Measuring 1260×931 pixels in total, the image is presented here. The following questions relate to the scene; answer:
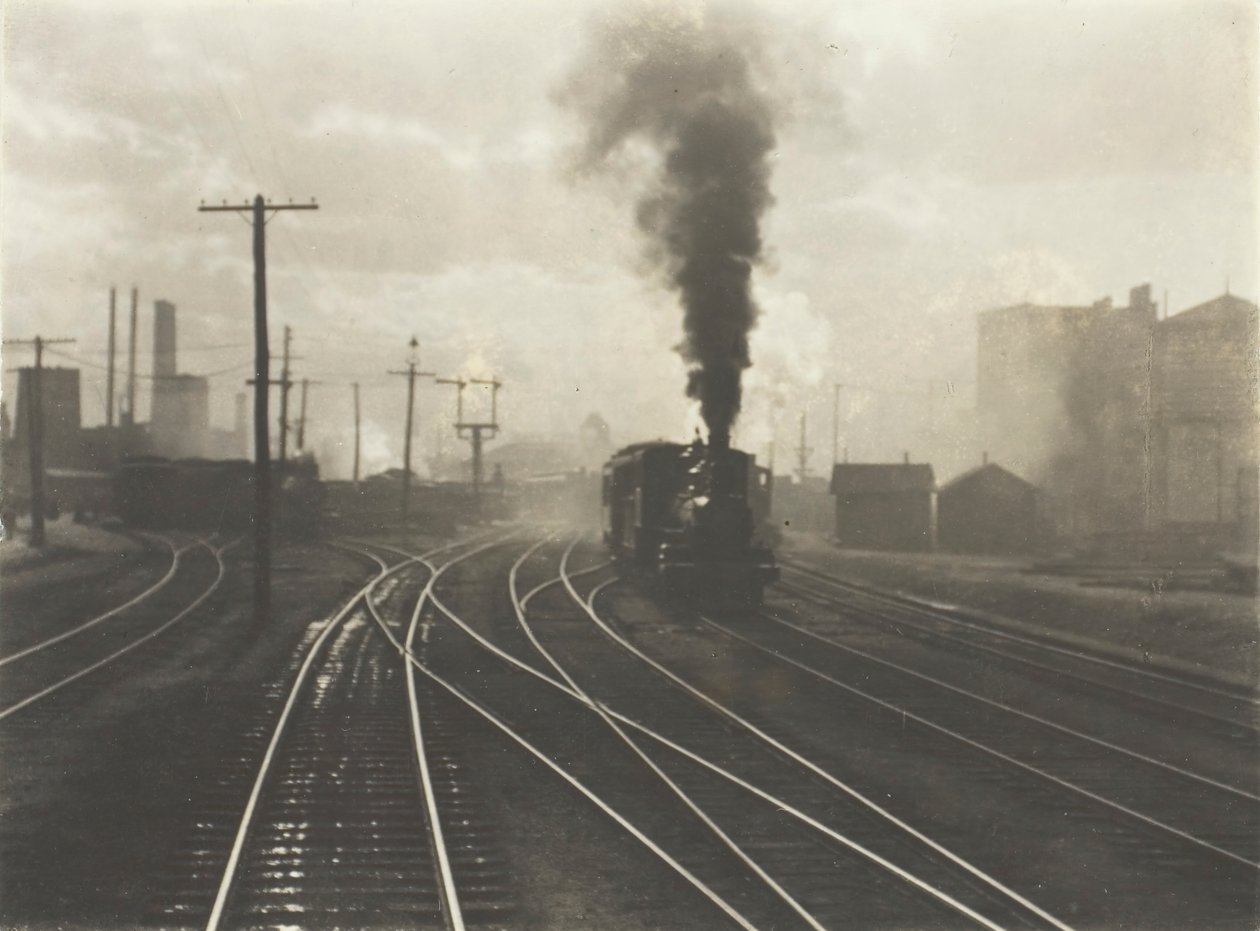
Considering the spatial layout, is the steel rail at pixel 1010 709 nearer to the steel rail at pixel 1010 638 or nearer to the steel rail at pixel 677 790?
the steel rail at pixel 1010 638

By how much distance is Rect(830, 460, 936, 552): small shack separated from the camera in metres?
42.2

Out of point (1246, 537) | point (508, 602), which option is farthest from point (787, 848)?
point (1246, 537)

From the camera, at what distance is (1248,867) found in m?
7.07

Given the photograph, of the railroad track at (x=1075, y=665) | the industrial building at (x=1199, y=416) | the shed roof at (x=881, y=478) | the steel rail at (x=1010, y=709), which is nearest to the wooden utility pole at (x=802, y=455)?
the shed roof at (x=881, y=478)

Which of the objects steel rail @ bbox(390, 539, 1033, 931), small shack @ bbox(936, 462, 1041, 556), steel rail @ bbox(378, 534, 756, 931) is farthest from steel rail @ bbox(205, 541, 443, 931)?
small shack @ bbox(936, 462, 1041, 556)

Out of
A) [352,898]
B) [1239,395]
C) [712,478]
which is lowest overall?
[352,898]

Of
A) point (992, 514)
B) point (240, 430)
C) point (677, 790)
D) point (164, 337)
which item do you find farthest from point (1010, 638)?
point (240, 430)

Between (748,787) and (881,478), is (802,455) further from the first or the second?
(748,787)

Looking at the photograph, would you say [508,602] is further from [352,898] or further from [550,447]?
[550,447]

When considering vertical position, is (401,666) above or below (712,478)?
below

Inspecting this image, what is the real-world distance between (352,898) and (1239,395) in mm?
42050

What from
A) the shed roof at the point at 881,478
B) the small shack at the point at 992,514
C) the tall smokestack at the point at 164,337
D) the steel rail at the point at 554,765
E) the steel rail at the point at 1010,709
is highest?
the tall smokestack at the point at 164,337

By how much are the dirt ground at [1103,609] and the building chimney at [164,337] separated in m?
49.6

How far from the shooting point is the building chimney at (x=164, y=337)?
217ft
